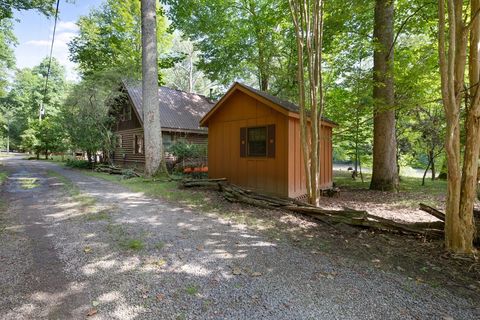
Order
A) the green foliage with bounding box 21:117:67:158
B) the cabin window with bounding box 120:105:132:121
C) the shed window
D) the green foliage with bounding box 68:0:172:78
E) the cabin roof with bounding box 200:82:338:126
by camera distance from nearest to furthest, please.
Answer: the cabin roof with bounding box 200:82:338:126
the shed window
the cabin window with bounding box 120:105:132:121
the green foliage with bounding box 68:0:172:78
the green foliage with bounding box 21:117:67:158

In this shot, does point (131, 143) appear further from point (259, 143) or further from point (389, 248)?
point (389, 248)

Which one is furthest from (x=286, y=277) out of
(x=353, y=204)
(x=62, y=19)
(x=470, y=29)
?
(x=62, y=19)

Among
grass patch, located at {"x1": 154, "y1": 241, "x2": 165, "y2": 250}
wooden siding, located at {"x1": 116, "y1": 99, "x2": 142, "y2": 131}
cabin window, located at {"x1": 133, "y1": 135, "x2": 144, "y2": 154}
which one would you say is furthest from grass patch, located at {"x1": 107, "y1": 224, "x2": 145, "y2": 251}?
wooden siding, located at {"x1": 116, "y1": 99, "x2": 142, "y2": 131}

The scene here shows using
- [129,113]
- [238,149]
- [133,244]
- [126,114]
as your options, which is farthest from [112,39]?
[133,244]

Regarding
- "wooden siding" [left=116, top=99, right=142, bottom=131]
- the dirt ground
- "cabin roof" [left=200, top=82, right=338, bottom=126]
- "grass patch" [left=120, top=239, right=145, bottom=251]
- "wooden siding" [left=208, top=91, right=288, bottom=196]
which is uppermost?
"wooden siding" [left=116, top=99, right=142, bottom=131]

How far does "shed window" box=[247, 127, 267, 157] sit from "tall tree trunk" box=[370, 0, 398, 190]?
429 centimetres

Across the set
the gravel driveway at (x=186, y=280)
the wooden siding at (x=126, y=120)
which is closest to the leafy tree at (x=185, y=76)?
the wooden siding at (x=126, y=120)

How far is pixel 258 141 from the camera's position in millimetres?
8180

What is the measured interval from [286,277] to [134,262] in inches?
71.8

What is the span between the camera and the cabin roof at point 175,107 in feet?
54.5

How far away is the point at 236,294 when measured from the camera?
2.54m

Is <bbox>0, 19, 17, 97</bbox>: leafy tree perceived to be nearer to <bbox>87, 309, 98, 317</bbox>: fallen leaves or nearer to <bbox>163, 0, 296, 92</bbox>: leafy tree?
<bbox>163, 0, 296, 92</bbox>: leafy tree

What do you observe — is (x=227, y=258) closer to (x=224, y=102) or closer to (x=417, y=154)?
(x=224, y=102)

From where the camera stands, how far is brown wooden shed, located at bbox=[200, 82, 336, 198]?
7461mm
